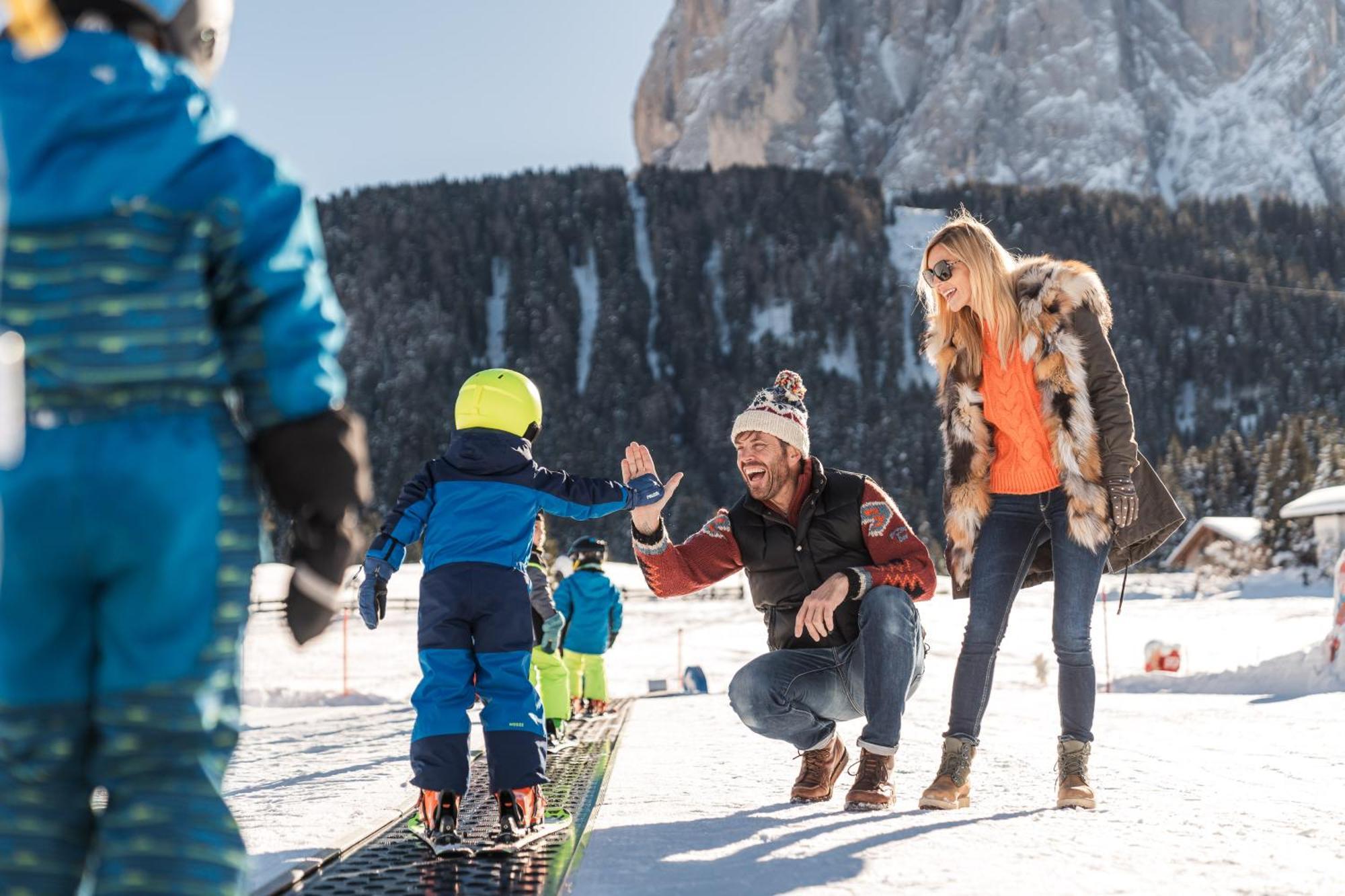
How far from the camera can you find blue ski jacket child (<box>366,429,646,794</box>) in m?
3.07

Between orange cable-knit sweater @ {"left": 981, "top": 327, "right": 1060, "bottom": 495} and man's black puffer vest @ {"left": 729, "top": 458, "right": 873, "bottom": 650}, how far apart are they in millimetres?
444

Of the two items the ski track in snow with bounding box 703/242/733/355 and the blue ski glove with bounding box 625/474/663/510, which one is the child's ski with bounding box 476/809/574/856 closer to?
the blue ski glove with bounding box 625/474/663/510

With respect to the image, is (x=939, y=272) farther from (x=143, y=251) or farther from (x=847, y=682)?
(x=143, y=251)

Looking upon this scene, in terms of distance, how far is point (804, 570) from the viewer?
3463mm

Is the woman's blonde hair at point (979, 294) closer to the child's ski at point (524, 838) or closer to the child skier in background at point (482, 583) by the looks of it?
the child skier in background at point (482, 583)

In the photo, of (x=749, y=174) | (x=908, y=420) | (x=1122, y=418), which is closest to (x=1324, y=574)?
(x=1122, y=418)

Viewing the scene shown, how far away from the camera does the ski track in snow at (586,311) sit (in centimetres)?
8950

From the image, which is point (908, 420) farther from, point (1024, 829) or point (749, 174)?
point (1024, 829)

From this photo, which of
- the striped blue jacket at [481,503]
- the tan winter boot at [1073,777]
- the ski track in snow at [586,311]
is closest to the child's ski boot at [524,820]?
the striped blue jacket at [481,503]

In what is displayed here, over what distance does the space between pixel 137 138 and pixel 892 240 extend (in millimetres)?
97494

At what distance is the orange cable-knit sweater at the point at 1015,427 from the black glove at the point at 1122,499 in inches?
6.3

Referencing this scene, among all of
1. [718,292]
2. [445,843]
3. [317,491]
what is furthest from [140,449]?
[718,292]

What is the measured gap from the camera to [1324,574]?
31.4 meters

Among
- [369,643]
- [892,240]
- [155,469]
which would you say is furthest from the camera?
[892,240]
